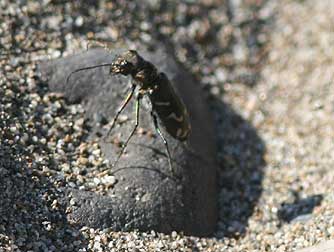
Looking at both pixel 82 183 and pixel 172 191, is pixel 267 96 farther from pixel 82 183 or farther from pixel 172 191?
pixel 82 183

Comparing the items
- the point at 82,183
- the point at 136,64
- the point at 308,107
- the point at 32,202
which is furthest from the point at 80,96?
the point at 308,107

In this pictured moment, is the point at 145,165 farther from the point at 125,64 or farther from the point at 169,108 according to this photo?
the point at 125,64

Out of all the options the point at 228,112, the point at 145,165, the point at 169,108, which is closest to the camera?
the point at 145,165

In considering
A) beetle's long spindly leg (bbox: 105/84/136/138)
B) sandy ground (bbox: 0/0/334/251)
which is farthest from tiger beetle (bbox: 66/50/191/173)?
sandy ground (bbox: 0/0/334/251)

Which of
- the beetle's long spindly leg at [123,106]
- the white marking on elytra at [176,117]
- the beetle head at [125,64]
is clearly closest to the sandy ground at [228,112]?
the beetle's long spindly leg at [123,106]

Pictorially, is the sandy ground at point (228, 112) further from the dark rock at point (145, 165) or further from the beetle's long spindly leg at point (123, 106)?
the beetle's long spindly leg at point (123, 106)

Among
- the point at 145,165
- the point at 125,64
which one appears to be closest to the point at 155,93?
the point at 125,64
